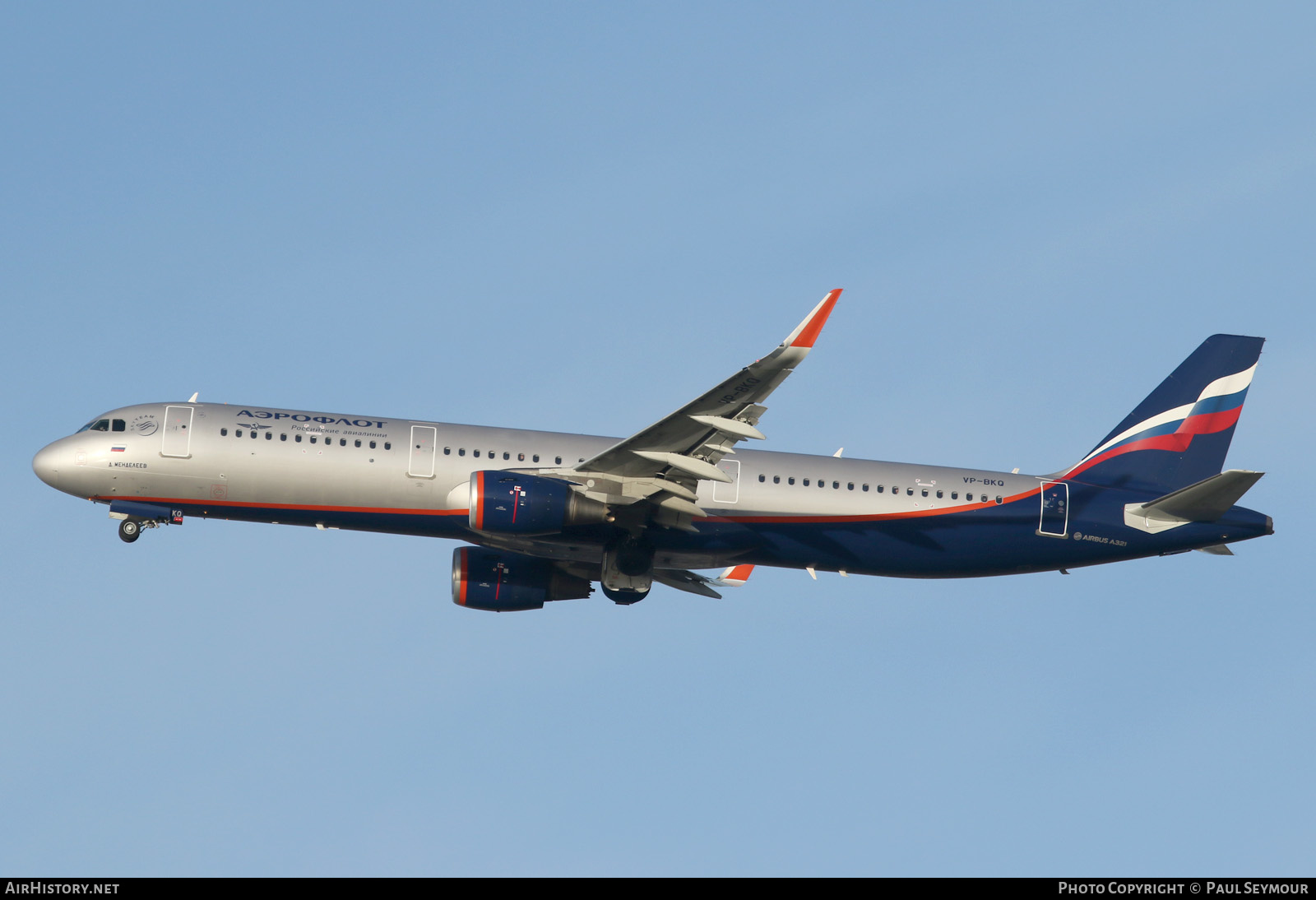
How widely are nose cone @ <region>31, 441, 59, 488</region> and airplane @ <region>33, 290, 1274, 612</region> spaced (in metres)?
0.07

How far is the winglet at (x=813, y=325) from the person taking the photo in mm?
36625

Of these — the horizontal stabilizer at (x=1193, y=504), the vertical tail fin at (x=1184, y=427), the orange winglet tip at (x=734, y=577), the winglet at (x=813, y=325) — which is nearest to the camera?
the winglet at (x=813, y=325)

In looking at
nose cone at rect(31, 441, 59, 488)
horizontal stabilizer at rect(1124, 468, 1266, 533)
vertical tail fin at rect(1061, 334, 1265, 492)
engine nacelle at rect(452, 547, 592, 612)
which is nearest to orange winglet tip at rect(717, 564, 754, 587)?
engine nacelle at rect(452, 547, 592, 612)

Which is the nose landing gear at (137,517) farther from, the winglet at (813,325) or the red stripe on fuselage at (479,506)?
the winglet at (813,325)

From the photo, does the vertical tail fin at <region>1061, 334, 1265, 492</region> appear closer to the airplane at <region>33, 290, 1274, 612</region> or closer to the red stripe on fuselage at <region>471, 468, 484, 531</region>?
the airplane at <region>33, 290, 1274, 612</region>

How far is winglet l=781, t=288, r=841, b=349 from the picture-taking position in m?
36.6

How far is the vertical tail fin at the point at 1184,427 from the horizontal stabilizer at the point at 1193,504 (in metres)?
1.48

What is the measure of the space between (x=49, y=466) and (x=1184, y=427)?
35347 millimetres

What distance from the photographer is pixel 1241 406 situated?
162 ft

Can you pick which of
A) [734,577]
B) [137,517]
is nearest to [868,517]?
[734,577]

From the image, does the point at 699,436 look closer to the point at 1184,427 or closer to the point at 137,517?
the point at 137,517

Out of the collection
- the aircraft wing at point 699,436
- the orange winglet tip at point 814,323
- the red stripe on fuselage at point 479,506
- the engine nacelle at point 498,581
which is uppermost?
the orange winglet tip at point 814,323

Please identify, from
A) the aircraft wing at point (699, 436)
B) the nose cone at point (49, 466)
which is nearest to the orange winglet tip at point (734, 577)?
the aircraft wing at point (699, 436)

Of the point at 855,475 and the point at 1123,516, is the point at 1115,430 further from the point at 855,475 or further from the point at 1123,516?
the point at 855,475
